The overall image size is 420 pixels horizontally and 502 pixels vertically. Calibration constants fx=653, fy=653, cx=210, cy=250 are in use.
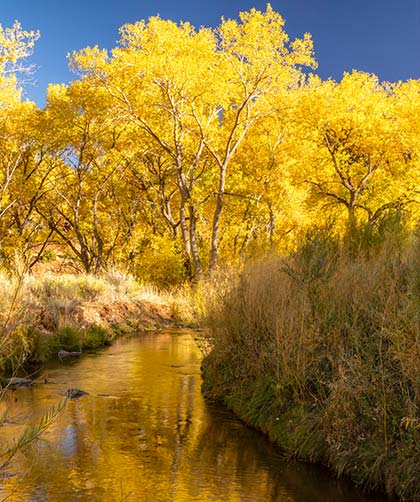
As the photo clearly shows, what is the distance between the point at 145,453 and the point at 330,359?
2.72m

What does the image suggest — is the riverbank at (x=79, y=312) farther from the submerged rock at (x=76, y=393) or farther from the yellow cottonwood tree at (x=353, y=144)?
the yellow cottonwood tree at (x=353, y=144)

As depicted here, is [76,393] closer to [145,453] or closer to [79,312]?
[145,453]

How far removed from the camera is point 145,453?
8.54 meters

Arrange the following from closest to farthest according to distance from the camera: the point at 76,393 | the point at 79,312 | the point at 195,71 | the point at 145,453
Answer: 1. the point at 145,453
2. the point at 76,393
3. the point at 79,312
4. the point at 195,71

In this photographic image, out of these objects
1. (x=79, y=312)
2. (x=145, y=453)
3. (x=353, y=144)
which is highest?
(x=353, y=144)

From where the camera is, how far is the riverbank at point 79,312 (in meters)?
14.7

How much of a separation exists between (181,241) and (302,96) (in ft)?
30.4

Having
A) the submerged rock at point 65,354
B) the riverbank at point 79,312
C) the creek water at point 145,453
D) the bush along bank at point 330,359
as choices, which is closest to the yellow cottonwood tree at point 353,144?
the riverbank at point 79,312

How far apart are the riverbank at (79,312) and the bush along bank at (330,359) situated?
420 centimetres

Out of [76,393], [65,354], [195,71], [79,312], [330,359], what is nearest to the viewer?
[330,359]

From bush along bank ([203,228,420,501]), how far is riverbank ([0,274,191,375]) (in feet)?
13.8

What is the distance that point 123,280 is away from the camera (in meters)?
25.8

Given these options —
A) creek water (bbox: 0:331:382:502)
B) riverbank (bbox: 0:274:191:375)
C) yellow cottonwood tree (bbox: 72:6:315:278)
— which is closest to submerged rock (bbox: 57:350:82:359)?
riverbank (bbox: 0:274:191:375)

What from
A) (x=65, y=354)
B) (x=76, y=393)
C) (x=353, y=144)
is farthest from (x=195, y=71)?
(x=76, y=393)
